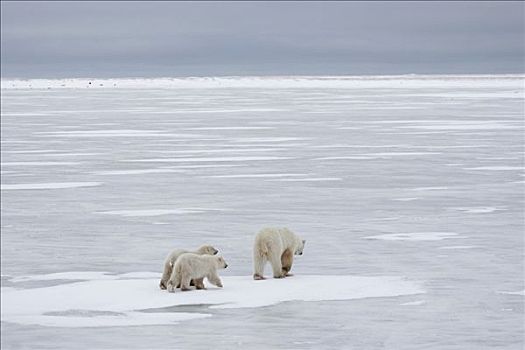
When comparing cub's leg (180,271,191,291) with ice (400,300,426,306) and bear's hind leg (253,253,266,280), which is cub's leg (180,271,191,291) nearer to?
bear's hind leg (253,253,266,280)

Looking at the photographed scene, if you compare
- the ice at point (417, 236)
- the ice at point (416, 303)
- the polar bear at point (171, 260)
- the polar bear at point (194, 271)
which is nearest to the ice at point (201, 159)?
the ice at point (417, 236)

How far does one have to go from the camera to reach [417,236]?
9.87 m

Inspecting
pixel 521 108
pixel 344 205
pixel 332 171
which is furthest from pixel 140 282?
pixel 521 108

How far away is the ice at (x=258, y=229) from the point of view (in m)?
6.30

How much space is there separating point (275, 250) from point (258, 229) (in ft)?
7.22

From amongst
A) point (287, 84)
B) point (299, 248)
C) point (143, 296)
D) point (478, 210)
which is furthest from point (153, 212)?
point (287, 84)

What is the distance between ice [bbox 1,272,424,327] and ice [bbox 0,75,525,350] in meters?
0.02

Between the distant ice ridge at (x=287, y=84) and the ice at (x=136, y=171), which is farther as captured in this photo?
the distant ice ridge at (x=287, y=84)

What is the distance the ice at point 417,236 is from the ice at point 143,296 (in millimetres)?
1828

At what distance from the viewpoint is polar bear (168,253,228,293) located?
735 centimetres

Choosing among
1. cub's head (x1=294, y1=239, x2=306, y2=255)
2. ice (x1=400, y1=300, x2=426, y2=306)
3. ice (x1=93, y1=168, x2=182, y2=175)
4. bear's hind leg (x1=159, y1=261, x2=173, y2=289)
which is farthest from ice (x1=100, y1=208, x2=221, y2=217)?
ice (x1=400, y1=300, x2=426, y2=306)

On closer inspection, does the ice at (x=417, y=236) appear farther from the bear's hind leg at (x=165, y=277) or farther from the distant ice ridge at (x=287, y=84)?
the distant ice ridge at (x=287, y=84)

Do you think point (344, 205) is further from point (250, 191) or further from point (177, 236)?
point (177, 236)

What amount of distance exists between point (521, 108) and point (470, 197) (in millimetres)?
26021
